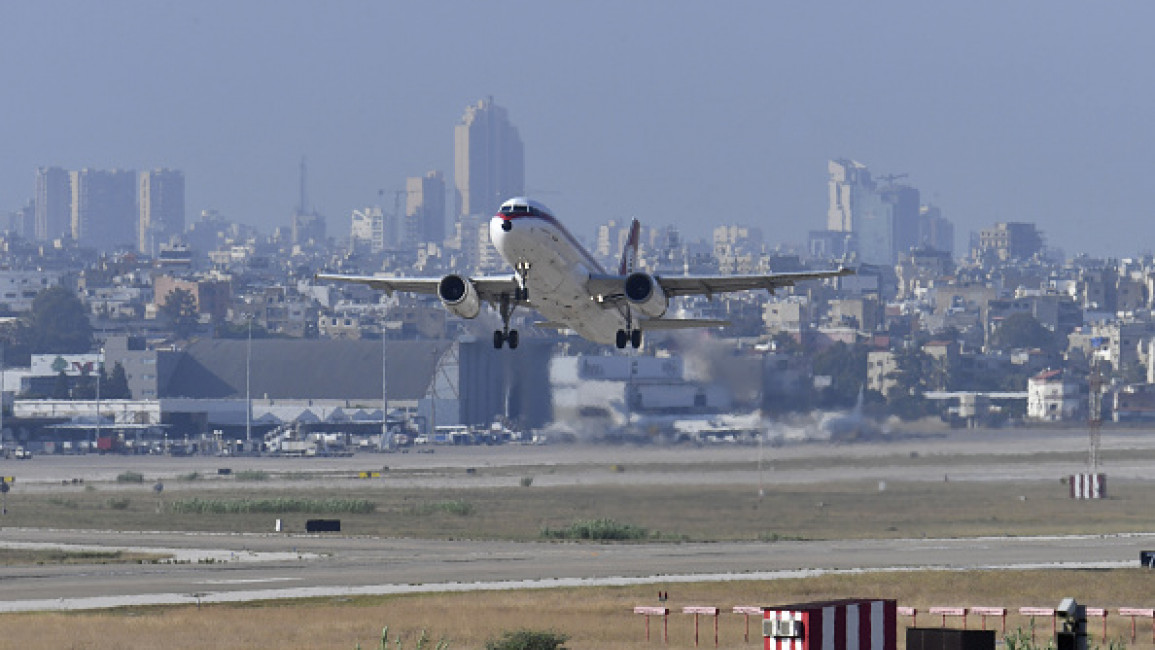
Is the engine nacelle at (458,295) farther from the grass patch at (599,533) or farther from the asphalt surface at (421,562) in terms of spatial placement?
the grass patch at (599,533)

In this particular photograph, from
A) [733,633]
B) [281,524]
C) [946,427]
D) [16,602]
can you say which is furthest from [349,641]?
[946,427]

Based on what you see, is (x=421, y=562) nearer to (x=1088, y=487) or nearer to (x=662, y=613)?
(x=662, y=613)

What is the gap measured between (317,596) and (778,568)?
19982 mm

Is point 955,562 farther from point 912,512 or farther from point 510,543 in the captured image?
point 912,512

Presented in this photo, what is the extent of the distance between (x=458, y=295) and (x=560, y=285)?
3.48 meters

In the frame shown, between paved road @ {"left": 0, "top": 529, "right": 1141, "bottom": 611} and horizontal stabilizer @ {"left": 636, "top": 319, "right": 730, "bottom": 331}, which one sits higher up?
horizontal stabilizer @ {"left": 636, "top": 319, "right": 730, "bottom": 331}

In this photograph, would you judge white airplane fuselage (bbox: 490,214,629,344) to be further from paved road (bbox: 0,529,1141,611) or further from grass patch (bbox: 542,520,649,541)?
grass patch (bbox: 542,520,649,541)

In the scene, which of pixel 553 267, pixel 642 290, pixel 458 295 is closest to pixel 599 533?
pixel 642 290

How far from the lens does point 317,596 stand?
70000 mm

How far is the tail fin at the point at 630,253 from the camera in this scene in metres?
84.7

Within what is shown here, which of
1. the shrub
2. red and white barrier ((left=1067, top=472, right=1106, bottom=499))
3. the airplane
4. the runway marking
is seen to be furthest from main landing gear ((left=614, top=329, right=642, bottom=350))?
red and white barrier ((left=1067, top=472, right=1106, bottom=499))

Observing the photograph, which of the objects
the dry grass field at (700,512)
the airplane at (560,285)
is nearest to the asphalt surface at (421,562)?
the dry grass field at (700,512)

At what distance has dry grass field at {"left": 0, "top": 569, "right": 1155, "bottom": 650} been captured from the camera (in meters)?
57.8

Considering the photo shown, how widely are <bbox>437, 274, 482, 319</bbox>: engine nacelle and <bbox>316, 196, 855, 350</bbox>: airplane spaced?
30 millimetres
